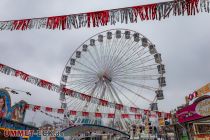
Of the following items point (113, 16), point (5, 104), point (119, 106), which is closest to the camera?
point (113, 16)

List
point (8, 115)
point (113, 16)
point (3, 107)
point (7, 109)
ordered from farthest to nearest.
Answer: point (8, 115), point (7, 109), point (3, 107), point (113, 16)

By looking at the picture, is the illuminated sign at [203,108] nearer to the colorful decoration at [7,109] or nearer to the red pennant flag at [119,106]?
the red pennant flag at [119,106]

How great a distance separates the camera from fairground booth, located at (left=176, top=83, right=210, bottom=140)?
1408cm

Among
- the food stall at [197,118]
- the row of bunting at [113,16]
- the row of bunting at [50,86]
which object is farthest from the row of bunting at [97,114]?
the row of bunting at [113,16]

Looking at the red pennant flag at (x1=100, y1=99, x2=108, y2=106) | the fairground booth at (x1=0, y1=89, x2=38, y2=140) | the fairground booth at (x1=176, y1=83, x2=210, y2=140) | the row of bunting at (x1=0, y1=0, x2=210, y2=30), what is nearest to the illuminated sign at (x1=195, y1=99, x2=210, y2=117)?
the fairground booth at (x1=176, y1=83, x2=210, y2=140)

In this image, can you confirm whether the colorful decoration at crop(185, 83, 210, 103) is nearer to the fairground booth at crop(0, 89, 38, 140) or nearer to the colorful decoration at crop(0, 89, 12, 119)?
the fairground booth at crop(0, 89, 38, 140)

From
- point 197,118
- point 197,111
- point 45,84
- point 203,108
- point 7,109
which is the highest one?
point 45,84

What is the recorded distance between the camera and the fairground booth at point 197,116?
14080 mm

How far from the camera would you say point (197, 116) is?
1462 cm

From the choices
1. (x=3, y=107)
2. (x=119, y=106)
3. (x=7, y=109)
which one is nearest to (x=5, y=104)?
(x=3, y=107)

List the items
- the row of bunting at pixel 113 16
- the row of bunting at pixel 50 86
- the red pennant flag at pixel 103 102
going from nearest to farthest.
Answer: the row of bunting at pixel 113 16, the row of bunting at pixel 50 86, the red pennant flag at pixel 103 102

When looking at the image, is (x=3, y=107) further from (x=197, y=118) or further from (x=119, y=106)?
(x=197, y=118)

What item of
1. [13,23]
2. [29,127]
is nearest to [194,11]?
[13,23]

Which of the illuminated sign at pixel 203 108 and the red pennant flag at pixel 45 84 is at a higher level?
the red pennant flag at pixel 45 84
